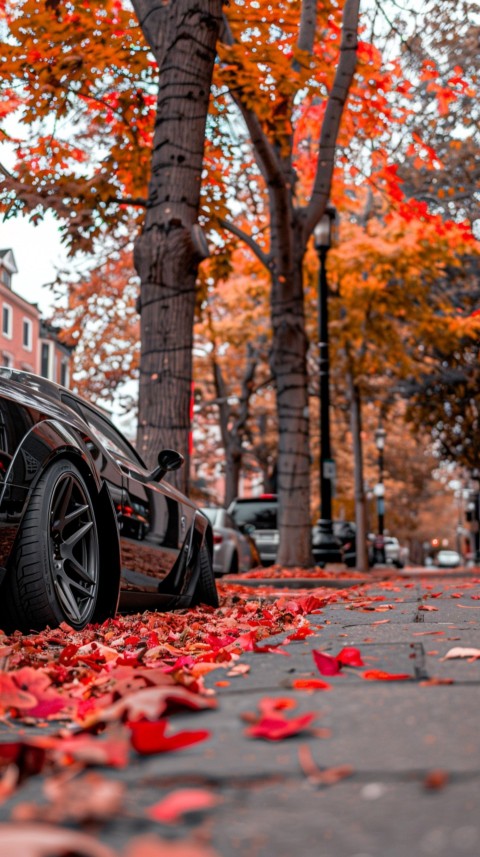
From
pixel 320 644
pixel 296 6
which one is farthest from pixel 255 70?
pixel 320 644

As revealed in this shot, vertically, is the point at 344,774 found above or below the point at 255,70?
below

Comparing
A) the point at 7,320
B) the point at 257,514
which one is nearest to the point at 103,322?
the point at 257,514

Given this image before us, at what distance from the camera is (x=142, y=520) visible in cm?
660

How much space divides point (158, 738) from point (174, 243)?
8.22 meters

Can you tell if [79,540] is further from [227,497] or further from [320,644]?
[227,497]

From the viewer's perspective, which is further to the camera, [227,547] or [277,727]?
[227,547]

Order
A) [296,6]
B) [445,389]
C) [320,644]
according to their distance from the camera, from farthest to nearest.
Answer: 1. [445,389]
2. [296,6]
3. [320,644]

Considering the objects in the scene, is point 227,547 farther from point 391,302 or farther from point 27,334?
point 27,334

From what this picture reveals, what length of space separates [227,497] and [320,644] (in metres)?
33.3

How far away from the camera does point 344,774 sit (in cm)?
204

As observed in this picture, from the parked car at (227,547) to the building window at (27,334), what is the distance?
128ft

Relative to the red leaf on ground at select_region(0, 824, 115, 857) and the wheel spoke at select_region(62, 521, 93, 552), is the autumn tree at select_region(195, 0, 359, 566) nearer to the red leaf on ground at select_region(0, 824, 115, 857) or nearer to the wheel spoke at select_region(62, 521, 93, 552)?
the wheel spoke at select_region(62, 521, 93, 552)

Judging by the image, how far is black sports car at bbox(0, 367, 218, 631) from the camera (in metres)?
4.95

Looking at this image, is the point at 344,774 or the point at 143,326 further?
the point at 143,326
